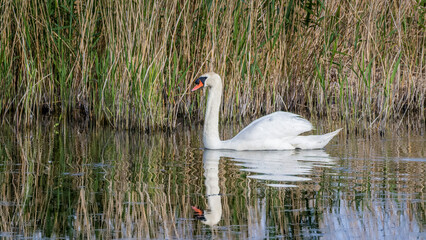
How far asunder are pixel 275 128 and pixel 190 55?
2.64 metres

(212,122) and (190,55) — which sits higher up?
(190,55)

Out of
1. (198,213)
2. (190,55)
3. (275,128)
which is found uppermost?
(190,55)

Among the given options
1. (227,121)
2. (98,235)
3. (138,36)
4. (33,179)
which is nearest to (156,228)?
→ (98,235)

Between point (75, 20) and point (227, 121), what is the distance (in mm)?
2420

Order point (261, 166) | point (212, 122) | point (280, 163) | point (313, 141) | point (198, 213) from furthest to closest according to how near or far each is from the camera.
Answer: point (212, 122)
point (313, 141)
point (280, 163)
point (261, 166)
point (198, 213)

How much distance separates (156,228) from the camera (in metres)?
3.93

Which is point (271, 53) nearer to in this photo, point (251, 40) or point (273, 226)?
point (251, 40)

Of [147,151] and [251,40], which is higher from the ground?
[251,40]

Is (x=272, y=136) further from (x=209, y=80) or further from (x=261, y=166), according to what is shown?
(x=261, y=166)

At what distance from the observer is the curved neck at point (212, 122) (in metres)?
7.67

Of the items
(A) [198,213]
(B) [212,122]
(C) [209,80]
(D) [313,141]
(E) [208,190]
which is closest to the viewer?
(A) [198,213]

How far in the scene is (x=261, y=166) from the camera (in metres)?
6.39

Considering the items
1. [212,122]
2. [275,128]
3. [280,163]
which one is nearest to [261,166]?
[280,163]

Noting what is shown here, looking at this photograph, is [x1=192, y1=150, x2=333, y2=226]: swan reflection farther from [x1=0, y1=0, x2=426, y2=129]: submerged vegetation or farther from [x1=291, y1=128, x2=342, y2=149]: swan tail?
[x1=0, y1=0, x2=426, y2=129]: submerged vegetation
